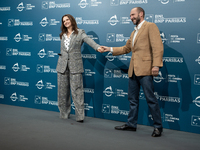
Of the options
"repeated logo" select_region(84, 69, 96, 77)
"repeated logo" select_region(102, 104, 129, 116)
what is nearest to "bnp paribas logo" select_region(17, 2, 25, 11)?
"repeated logo" select_region(84, 69, 96, 77)

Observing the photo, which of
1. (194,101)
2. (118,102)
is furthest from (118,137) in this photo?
(194,101)

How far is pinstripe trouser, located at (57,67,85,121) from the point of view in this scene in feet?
12.9

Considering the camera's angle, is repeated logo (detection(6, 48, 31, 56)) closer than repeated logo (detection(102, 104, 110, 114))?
No

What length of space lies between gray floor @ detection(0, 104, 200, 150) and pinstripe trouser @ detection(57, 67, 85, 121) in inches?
6.5

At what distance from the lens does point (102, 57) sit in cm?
418

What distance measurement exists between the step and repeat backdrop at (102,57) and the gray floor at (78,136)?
0.33 meters

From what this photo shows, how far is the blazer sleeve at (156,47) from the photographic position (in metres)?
3.08

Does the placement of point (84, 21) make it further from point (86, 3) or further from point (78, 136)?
point (78, 136)

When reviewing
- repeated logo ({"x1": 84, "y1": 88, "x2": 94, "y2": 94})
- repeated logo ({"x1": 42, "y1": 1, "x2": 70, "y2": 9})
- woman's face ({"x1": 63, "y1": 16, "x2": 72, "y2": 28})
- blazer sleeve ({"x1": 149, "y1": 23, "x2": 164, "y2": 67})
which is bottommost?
repeated logo ({"x1": 84, "y1": 88, "x2": 94, "y2": 94})

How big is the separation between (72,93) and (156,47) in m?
1.66

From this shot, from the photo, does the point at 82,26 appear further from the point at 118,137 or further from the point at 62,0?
the point at 118,137

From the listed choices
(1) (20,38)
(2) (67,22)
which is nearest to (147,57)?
(2) (67,22)

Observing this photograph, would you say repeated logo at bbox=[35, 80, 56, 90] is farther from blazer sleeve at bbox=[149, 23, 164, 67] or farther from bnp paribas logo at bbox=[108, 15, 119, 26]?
blazer sleeve at bbox=[149, 23, 164, 67]

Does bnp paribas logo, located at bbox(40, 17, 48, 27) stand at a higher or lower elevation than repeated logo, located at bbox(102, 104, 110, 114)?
higher
